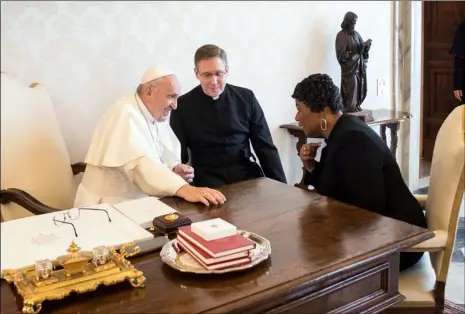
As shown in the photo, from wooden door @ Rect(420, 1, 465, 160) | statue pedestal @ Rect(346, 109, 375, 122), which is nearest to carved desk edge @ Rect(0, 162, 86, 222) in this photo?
statue pedestal @ Rect(346, 109, 375, 122)

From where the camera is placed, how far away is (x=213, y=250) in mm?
1135

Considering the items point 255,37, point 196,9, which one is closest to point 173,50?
point 196,9

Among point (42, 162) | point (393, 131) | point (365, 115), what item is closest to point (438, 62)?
point (393, 131)

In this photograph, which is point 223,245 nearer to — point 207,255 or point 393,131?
point 207,255

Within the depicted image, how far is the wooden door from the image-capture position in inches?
162

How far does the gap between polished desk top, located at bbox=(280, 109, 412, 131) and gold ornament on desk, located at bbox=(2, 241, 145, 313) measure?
5.98ft

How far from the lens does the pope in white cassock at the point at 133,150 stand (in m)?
1.81

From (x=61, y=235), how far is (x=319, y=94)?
3.10ft

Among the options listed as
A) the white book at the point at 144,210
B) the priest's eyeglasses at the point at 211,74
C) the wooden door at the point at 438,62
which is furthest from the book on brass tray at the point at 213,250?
the wooden door at the point at 438,62

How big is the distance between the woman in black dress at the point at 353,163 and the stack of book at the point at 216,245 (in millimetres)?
639

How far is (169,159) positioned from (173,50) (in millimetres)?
533

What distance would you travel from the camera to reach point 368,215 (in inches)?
59.0

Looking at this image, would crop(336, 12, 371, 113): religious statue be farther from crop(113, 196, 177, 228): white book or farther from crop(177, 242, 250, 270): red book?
crop(177, 242, 250, 270): red book

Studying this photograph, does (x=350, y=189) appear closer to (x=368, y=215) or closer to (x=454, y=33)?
(x=368, y=215)
